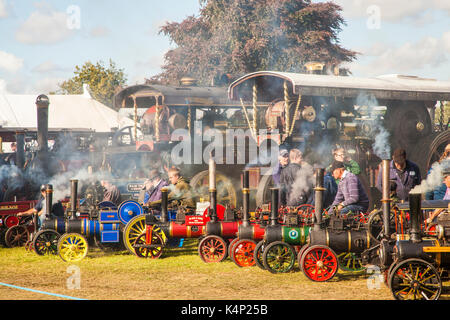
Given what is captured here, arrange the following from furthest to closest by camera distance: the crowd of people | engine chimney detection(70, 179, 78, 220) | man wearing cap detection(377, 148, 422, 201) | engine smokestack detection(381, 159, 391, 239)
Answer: engine chimney detection(70, 179, 78, 220)
man wearing cap detection(377, 148, 422, 201)
the crowd of people
engine smokestack detection(381, 159, 391, 239)

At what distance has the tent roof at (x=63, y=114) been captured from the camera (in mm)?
24156

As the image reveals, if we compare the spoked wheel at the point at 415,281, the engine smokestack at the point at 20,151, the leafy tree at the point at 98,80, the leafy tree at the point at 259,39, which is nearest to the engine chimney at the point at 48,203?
the engine smokestack at the point at 20,151

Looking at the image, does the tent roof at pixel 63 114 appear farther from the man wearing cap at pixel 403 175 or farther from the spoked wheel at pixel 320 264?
the spoked wheel at pixel 320 264

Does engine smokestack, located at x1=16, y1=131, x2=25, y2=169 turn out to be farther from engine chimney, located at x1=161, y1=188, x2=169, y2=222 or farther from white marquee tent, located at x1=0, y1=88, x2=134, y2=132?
white marquee tent, located at x1=0, y1=88, x2=134, y2=132

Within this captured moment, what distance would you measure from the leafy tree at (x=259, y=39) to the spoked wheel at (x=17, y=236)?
1432cm

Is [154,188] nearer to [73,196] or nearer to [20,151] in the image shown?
[73,196]

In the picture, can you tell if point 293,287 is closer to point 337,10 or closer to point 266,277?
point 266,277

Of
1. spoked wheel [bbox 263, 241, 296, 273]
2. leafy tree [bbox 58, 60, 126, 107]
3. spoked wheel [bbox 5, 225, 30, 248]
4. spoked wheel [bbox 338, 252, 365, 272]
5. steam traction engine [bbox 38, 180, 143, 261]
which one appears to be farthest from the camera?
leafy tree [bbox 58, 60, 126, 107]

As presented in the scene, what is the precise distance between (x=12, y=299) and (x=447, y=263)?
4.21 meters

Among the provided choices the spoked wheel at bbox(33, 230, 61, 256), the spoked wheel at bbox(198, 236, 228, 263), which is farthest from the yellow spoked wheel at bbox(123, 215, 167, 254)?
the spoked wheel at bbox(33, 230, 61, 256)

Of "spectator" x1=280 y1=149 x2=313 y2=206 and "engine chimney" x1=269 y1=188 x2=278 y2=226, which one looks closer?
"engine chimney" x1=269 y1=188 x2=278 y2=226

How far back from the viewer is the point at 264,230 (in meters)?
7.91

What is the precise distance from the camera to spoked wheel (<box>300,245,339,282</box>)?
6807 millimetres

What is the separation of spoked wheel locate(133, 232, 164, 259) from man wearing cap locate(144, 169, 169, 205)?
1131 mm
